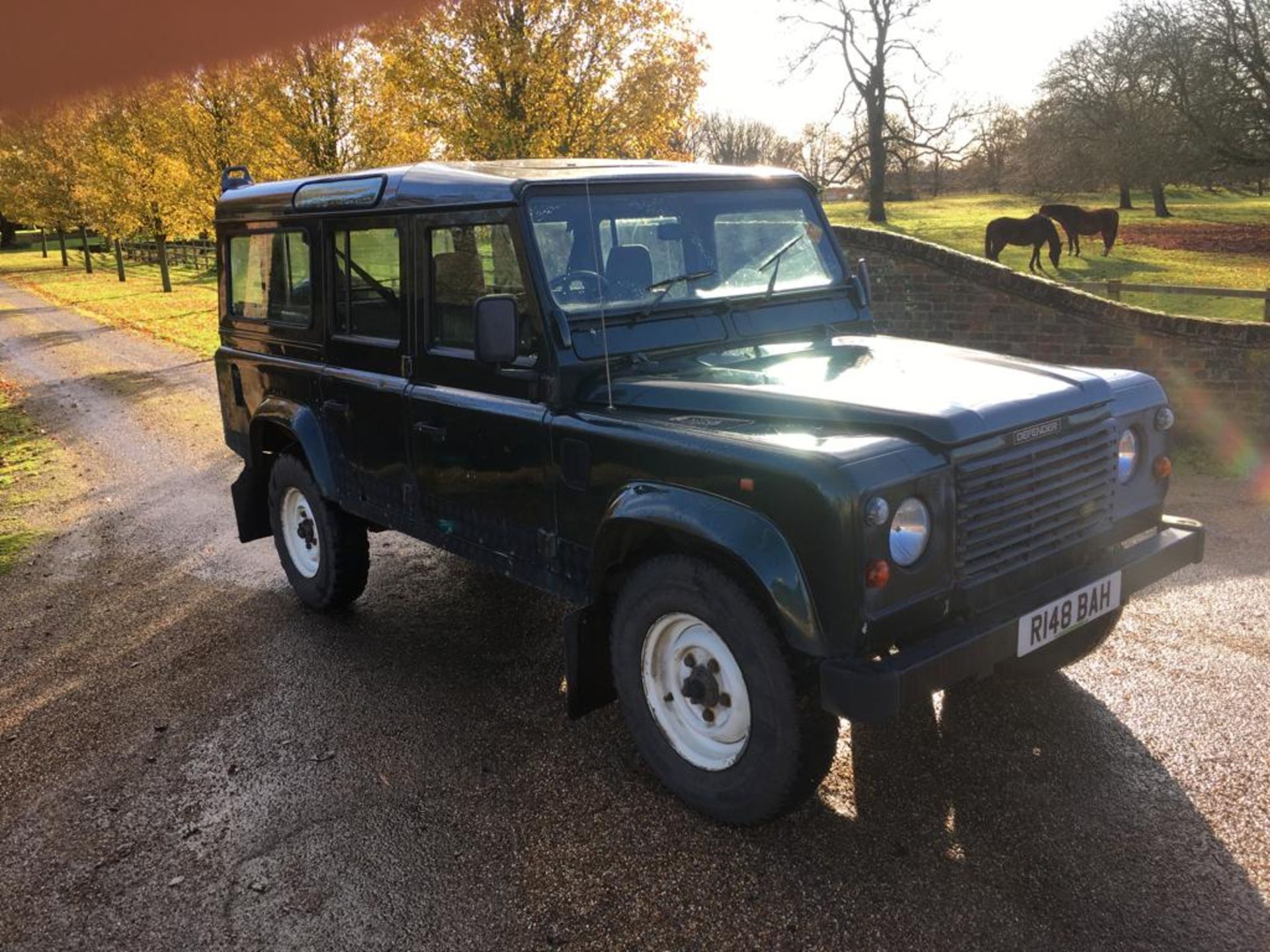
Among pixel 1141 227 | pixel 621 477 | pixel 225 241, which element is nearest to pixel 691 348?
pixel 621 477

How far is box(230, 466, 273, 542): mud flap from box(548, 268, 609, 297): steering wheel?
2.93m

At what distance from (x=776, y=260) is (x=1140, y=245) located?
24272mm

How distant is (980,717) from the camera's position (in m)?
3.96

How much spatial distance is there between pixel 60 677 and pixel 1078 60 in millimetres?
33346

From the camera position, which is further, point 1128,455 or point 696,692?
point 1128,455

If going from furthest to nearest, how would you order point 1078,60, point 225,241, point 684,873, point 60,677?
point 1078,60 → point 225,241 → point 60,677 → point 684,873

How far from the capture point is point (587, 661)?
11.9 ft

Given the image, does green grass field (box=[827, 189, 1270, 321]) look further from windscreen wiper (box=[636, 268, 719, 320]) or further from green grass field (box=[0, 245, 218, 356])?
green grass field (box=[0, 245, 218, 356])

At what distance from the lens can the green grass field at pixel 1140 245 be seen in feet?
53.3

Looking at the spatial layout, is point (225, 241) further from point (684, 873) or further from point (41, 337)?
point (41, 337)

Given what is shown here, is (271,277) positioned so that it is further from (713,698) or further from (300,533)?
(713,698)

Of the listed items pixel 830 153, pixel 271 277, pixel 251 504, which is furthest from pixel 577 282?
pixel 830 153

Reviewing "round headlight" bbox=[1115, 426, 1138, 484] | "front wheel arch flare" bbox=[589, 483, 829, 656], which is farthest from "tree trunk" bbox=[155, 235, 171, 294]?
"round headlight" bbox=[1115, 426, 1138, 484]

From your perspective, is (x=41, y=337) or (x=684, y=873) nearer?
(x=684, y=873)
